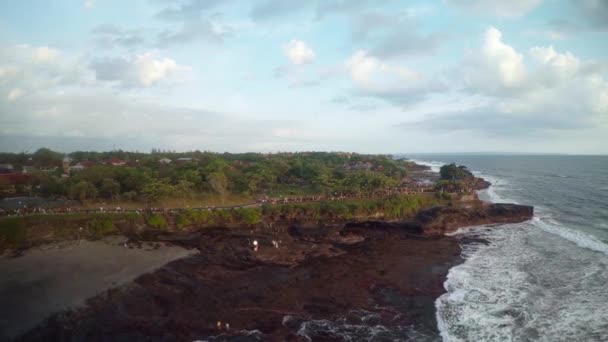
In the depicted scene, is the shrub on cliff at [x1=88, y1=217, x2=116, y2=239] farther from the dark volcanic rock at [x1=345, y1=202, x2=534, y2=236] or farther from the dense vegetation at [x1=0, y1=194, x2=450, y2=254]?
the dark volcanic rock at [x1=345, y1=202, x2=534, y2=236]

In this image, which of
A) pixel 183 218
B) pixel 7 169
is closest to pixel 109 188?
pixel 183 218

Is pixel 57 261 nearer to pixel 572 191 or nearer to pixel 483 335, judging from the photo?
pixel 483 335

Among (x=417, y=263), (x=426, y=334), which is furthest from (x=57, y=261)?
(x=417, y=263)

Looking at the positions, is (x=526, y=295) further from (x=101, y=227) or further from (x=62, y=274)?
(x=101, y=227)

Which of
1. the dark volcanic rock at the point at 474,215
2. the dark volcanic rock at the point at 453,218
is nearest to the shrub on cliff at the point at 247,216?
the dark volcanic rock at the point at 453,218

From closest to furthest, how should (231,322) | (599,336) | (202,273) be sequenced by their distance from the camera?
(599,336)
(231,322)
(202,273)
